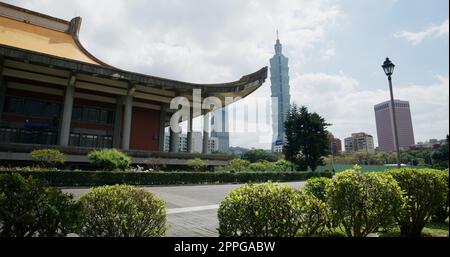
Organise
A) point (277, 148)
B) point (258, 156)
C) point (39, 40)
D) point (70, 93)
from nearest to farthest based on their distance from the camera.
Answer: point (70, 93), point (39, 40), point (258, 156), point (277, 148)

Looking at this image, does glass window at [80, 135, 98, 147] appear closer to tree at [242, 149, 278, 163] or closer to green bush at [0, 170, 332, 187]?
green bush at [0, 170, 332, 187]

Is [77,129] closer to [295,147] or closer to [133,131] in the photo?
[133,131]

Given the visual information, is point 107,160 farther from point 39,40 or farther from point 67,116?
point 39,40

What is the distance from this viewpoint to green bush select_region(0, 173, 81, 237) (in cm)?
307

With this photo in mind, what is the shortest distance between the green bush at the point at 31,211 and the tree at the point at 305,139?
128 ft

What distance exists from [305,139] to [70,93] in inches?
1230

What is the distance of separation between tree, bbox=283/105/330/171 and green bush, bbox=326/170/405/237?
3602 cm

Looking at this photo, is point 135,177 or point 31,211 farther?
point 135,177

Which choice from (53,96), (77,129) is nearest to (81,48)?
(53,96)

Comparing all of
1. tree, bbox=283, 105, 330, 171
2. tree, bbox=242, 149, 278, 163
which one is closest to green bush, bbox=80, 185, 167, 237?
tree, bbox=283, 105, 330, 171

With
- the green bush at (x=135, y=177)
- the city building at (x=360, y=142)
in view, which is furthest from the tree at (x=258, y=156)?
the green bush at (x=135, y=177)

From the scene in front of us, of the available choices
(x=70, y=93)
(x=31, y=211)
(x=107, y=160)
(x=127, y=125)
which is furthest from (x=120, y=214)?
(x=70, y=93)

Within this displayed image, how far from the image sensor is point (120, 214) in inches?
135

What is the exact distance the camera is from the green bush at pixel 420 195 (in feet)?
18.8
